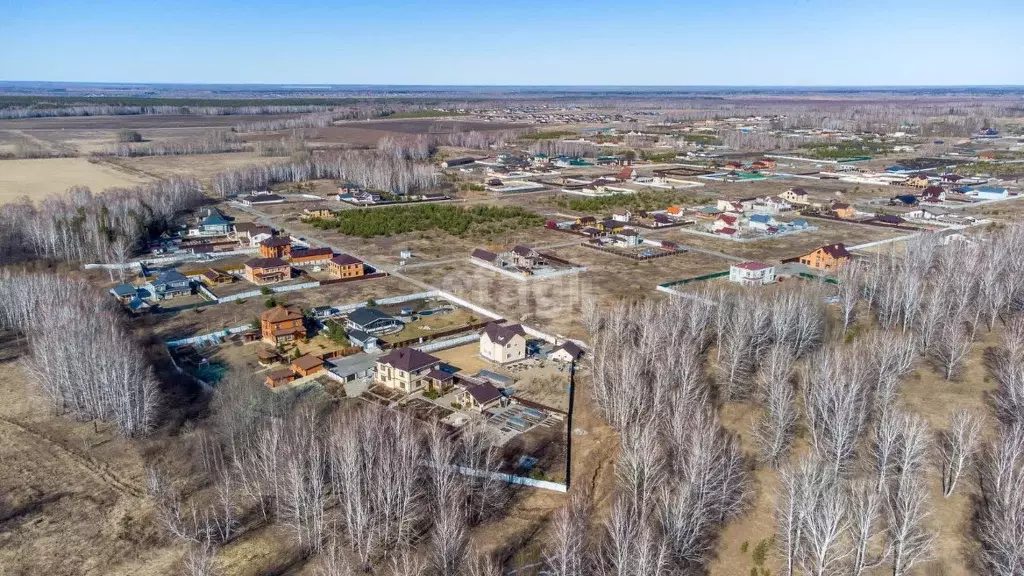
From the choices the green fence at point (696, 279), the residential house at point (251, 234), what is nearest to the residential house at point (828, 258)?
the green fence at point (696, 279)

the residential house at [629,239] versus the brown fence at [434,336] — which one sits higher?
the residential house at [629,239]

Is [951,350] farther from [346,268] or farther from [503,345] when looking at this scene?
[346,268]

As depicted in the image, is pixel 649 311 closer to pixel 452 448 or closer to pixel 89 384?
pixel 452 448

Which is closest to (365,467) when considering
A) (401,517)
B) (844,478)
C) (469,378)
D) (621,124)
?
(401,517)

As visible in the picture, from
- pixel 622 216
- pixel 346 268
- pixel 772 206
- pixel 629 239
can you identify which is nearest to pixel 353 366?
pixel 346 268

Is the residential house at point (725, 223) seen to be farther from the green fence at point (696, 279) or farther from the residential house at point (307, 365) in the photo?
the residential house at point (307, 365)

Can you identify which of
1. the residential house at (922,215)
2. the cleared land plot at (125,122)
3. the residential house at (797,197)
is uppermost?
the cleared land plot at (125,122)

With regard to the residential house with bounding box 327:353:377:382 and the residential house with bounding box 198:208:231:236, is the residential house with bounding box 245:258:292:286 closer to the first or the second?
the residential house with bounding box 327:353:377:382

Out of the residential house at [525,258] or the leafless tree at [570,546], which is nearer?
the leafless tree at [570,546]
